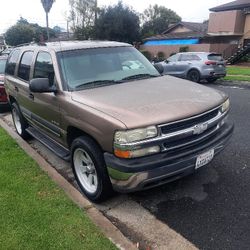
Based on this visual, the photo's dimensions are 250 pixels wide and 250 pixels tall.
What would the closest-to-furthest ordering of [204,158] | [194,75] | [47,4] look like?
[204,158], [47,4], [194,75]

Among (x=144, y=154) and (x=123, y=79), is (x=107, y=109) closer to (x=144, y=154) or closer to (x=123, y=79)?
(x=144, y=154)

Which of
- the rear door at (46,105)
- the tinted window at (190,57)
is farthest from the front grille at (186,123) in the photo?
the tinted window at (190,57)

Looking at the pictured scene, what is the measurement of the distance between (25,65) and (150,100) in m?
2.97

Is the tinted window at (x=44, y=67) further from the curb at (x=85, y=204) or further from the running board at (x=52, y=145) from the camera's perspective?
the curb at (x=85, y=204)

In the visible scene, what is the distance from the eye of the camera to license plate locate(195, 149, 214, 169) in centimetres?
366

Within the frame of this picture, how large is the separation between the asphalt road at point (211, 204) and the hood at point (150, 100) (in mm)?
1081

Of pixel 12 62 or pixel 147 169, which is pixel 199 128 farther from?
pixel 12 62

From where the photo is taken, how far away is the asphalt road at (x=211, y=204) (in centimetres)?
329

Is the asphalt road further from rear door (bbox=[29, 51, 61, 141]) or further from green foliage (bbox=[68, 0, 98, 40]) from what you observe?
green foliage (bbox=[68, 0, 98, 40])

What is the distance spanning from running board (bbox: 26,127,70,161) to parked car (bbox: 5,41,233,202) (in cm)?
2

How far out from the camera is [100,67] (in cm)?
467

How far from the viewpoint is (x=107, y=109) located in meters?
3.57

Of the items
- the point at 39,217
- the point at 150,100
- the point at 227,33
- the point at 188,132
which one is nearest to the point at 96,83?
the point at 150,100

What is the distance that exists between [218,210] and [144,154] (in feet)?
3.73
